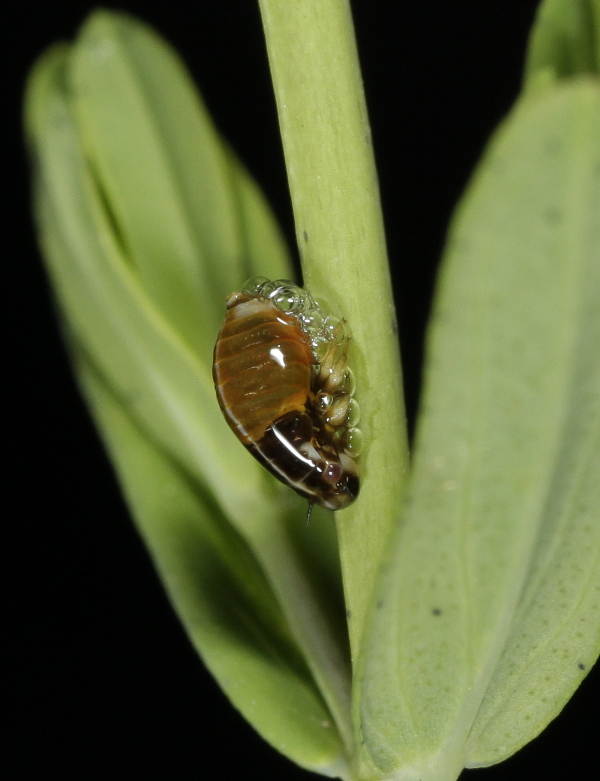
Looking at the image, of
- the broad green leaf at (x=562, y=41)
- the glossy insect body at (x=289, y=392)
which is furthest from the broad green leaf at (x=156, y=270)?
the broad green leaf at (x=562, y=41)

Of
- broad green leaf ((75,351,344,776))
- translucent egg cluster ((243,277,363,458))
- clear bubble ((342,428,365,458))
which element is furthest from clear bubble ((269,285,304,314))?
broad green leaf ((75,351,344,776))

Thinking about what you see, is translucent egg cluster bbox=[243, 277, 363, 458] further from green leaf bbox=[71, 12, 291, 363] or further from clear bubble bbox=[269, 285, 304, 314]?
green leaf bbox=[71, 12, 291, 363]

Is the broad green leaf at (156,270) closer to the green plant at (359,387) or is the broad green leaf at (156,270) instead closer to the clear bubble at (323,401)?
the green plant at (359,387)

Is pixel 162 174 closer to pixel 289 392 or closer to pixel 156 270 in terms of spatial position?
pixel 156 270

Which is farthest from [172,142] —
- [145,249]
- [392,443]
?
[392,443]

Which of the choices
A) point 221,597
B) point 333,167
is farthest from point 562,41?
point 221,597

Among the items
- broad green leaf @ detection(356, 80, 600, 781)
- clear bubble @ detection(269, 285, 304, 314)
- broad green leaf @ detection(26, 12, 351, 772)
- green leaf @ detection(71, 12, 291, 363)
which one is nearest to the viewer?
broad green leaf @ detection(356, 80, 600, 781)
